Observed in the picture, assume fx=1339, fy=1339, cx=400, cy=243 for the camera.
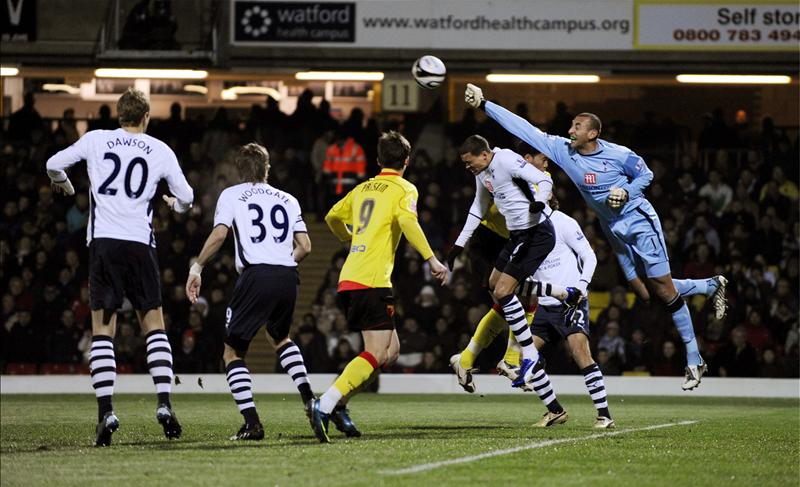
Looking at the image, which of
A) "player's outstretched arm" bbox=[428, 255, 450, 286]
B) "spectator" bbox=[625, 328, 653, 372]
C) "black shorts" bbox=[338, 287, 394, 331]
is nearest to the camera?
"player's outstretched arm" bbox=[428, 255, 450, 286]

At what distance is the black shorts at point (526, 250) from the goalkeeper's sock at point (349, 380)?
2451mm

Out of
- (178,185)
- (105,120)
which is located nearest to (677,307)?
(178,185)

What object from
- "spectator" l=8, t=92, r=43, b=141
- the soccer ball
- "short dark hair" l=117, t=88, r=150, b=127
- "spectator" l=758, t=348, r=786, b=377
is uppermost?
"spectator" l=8, t=92, r=43, b=141

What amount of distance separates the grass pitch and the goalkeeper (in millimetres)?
1232

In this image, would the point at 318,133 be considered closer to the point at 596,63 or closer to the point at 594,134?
the point at 596,63

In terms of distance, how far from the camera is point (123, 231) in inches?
389

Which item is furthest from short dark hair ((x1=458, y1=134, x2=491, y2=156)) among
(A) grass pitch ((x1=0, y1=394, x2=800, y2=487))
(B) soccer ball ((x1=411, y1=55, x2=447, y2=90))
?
(A) grass pitch ((x1=0, y1=394, x2=800, y2=487))

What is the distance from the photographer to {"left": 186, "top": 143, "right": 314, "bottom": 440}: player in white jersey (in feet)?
32.6

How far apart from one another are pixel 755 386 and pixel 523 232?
9.42 m

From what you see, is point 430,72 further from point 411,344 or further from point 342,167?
point 342,167

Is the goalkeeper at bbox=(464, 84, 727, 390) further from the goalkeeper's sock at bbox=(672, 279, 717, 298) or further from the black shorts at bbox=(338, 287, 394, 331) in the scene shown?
the black shorts at bbox=(338, 287, 394, 331)

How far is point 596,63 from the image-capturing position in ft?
76.8

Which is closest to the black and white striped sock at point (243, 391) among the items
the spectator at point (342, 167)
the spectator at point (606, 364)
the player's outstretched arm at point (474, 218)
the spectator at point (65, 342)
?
the player's outstretched arm at point (474, 218)

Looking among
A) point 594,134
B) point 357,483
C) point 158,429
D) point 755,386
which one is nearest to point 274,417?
point 158,429
